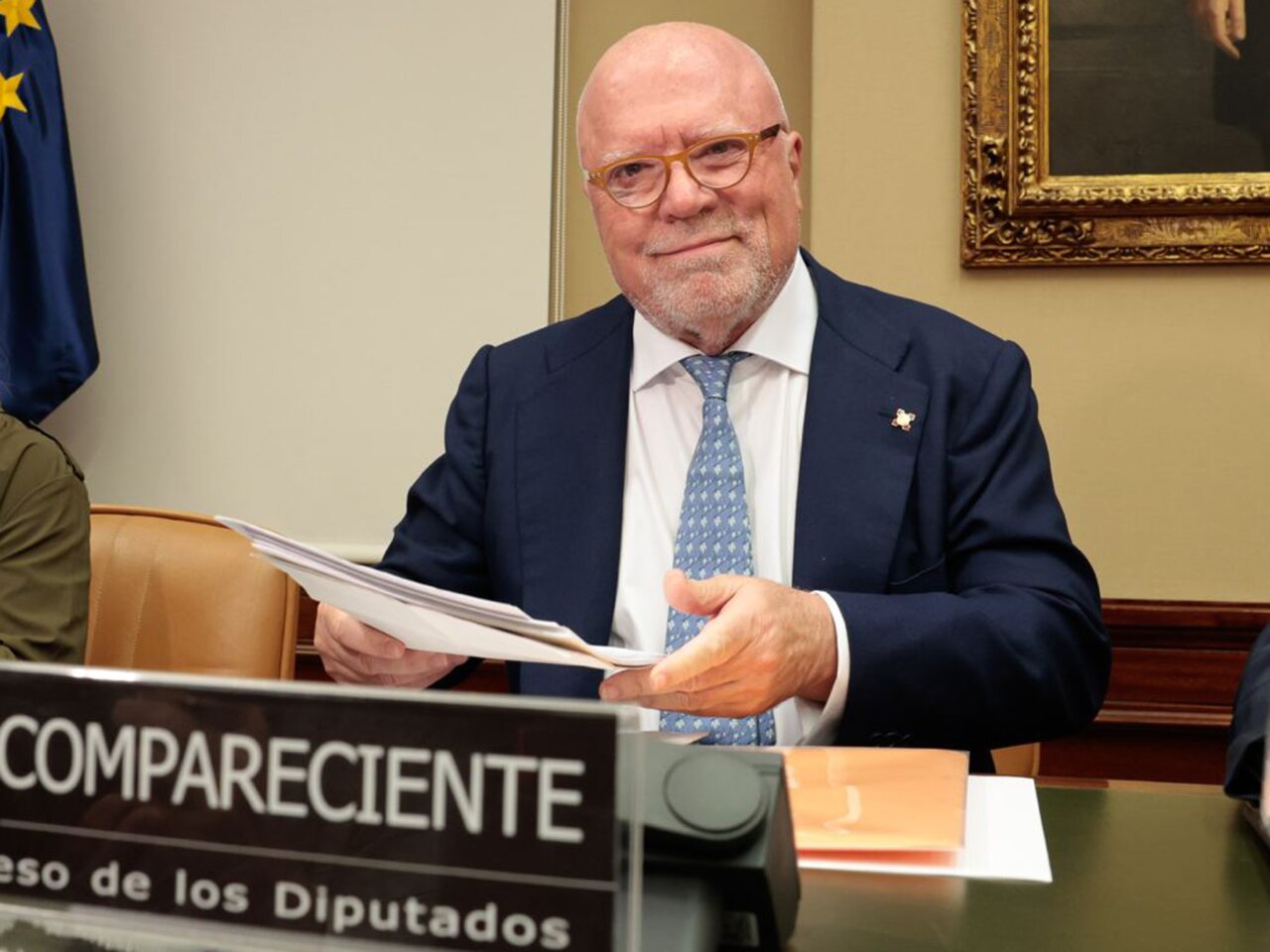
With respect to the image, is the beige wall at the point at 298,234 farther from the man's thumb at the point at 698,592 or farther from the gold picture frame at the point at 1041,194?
the man's thumb at the point at 698,592

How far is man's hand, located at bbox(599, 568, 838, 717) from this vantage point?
1.10 metres

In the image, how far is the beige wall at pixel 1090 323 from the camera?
2633 millimetres

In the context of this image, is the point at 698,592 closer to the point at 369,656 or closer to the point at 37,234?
the point at 369,656

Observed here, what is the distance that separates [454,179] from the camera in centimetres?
318

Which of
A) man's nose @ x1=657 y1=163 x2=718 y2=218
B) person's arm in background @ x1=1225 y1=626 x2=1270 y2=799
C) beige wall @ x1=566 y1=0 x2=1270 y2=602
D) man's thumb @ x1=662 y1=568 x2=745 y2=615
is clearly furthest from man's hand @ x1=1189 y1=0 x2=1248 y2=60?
man's thumb @ x1=662 y1=568 x2=745 y2=615

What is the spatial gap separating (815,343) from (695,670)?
82cm

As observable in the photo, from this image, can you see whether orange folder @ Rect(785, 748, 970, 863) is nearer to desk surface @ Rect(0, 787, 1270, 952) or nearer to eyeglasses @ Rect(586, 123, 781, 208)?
desk surface @ Rect(0, 787, 1270, 952)

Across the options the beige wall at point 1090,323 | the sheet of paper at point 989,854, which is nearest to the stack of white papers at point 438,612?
the sheet of paper at point 989,854

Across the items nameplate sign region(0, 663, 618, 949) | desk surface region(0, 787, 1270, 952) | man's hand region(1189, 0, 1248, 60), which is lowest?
desk surface region(0, 787, 1270, 952)

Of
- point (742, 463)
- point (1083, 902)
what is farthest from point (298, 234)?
point (1083, 902)

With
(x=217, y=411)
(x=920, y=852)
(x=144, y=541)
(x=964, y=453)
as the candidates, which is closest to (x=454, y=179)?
(x=217, y=411)

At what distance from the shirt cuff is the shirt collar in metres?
0.50

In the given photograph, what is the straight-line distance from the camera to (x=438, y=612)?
90cm

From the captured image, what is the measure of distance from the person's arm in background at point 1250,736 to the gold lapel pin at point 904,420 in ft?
1.82
